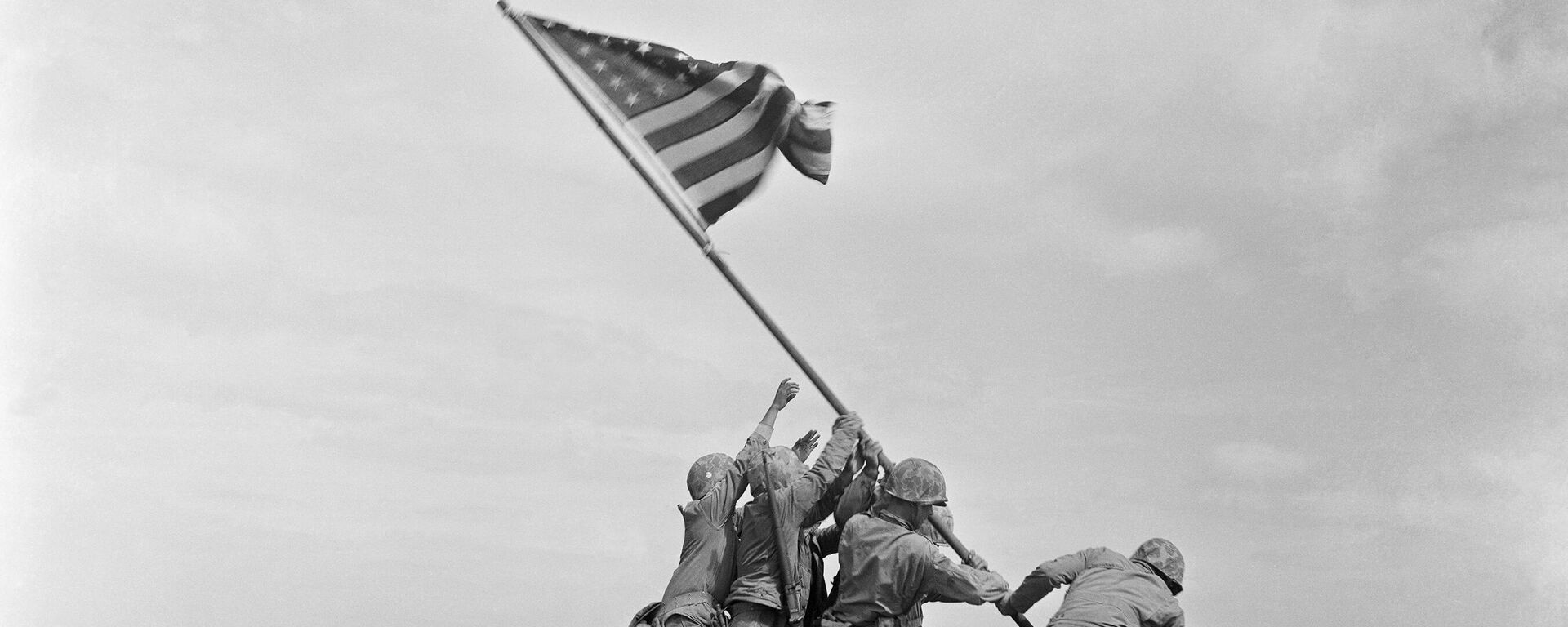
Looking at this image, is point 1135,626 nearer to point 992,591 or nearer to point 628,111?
point 992,591

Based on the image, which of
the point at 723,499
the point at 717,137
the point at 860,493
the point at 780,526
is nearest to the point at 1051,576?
the point at 860,493

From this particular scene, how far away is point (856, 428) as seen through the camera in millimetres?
16719

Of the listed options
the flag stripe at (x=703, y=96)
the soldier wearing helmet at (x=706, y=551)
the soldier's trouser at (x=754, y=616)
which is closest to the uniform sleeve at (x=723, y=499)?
the soldier wearing helmet at (x=706, y=551)

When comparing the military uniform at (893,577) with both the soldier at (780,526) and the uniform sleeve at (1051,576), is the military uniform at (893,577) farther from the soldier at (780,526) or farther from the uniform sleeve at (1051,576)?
the soldier at (780,526)

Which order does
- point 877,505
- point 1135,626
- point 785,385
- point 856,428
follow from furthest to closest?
point 785,385, point 856,428, point 877,505, point 1135,626

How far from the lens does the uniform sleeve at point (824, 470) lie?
16531mm

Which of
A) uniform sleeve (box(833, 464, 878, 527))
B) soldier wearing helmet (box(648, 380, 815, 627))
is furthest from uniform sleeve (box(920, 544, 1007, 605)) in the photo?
soldier wearing helmet (box(648, 380, 815, 627))

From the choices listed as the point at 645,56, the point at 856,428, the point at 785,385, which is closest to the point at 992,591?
the point at 856,428

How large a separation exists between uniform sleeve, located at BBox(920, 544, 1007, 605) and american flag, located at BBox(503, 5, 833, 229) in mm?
4704

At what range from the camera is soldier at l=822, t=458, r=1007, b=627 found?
593 inches

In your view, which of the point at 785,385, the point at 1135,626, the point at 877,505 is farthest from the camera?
the point at 785,385

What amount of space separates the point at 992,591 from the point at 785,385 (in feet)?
12.2

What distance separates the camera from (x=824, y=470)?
16.6m

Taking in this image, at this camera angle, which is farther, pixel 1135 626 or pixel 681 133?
pixel 681 133
